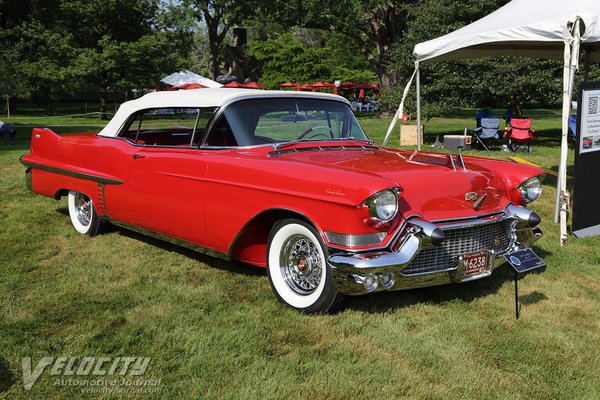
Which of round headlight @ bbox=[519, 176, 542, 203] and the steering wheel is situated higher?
the steering wheel

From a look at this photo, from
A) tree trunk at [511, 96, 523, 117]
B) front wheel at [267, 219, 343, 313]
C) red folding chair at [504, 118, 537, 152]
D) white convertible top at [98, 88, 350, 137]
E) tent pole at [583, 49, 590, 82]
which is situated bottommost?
front wheel at [267, 219, 343, 313]

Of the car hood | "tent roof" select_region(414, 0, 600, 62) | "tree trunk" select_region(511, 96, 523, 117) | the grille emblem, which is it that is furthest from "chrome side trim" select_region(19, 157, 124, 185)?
"tree trunk" select_region(511, 96, 523, 117)

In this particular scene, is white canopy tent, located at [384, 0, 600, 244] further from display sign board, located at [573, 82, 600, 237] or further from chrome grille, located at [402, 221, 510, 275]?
chrome grille, located at [402, 221, 510, 275]

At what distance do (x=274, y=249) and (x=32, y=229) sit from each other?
135 inches

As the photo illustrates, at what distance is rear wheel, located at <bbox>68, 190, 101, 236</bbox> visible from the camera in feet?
18.5

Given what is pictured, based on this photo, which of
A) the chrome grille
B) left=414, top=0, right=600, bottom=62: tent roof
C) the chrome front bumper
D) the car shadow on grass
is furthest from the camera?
left=414, top=0, right=600, bottom=62: tent roof

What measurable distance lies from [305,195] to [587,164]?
11.5 ft

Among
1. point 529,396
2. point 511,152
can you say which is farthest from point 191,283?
point 511,152

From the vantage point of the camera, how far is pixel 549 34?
6.13 meters

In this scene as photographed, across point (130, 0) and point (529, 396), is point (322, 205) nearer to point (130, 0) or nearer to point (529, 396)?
point (529, 396)

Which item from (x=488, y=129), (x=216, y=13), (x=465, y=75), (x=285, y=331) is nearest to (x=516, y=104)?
(x=465, y=75)

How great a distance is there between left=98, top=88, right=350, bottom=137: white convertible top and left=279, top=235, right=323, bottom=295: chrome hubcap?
138cm

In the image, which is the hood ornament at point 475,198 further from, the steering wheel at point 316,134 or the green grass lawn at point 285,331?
the steering wheel at point 316,134

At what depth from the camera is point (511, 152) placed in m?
13.0
